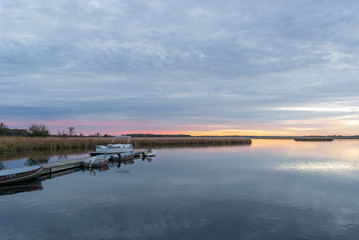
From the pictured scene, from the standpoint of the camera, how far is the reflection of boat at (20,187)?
18984 mm

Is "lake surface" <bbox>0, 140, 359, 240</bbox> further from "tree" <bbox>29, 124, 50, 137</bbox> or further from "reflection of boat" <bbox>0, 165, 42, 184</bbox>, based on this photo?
"tree" <bbox>29, 124, 50, 137</bbox>

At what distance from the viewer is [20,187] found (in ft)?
66.8

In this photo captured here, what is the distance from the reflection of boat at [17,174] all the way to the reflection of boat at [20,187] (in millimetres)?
413

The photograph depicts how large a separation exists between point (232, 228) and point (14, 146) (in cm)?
4728

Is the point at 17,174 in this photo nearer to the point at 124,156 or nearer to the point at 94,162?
the point at 94,162

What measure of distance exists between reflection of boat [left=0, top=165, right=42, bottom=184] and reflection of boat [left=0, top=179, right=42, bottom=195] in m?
0.41

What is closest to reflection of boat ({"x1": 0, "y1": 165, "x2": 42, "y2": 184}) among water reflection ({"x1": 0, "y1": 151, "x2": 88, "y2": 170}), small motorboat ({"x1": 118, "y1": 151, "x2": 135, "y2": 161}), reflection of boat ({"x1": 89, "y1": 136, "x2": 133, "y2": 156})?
water reflection ({"x1": 0, "y1": 151, "x2": 88, "y2": 170})

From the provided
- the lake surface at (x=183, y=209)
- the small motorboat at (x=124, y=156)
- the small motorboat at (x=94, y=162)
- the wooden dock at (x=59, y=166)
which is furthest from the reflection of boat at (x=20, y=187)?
the small motorboat at (x=124, y=156)

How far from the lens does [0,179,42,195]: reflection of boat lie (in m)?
19.0

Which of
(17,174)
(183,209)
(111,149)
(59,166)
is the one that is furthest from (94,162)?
(183,209)

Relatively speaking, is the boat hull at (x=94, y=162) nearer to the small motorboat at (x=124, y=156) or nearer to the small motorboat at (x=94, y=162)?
the small motorboat at (x=94, y=162)

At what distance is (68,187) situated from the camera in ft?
67.5

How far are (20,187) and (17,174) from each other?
1.24m

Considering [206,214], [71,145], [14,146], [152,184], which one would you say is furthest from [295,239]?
[71,145]
